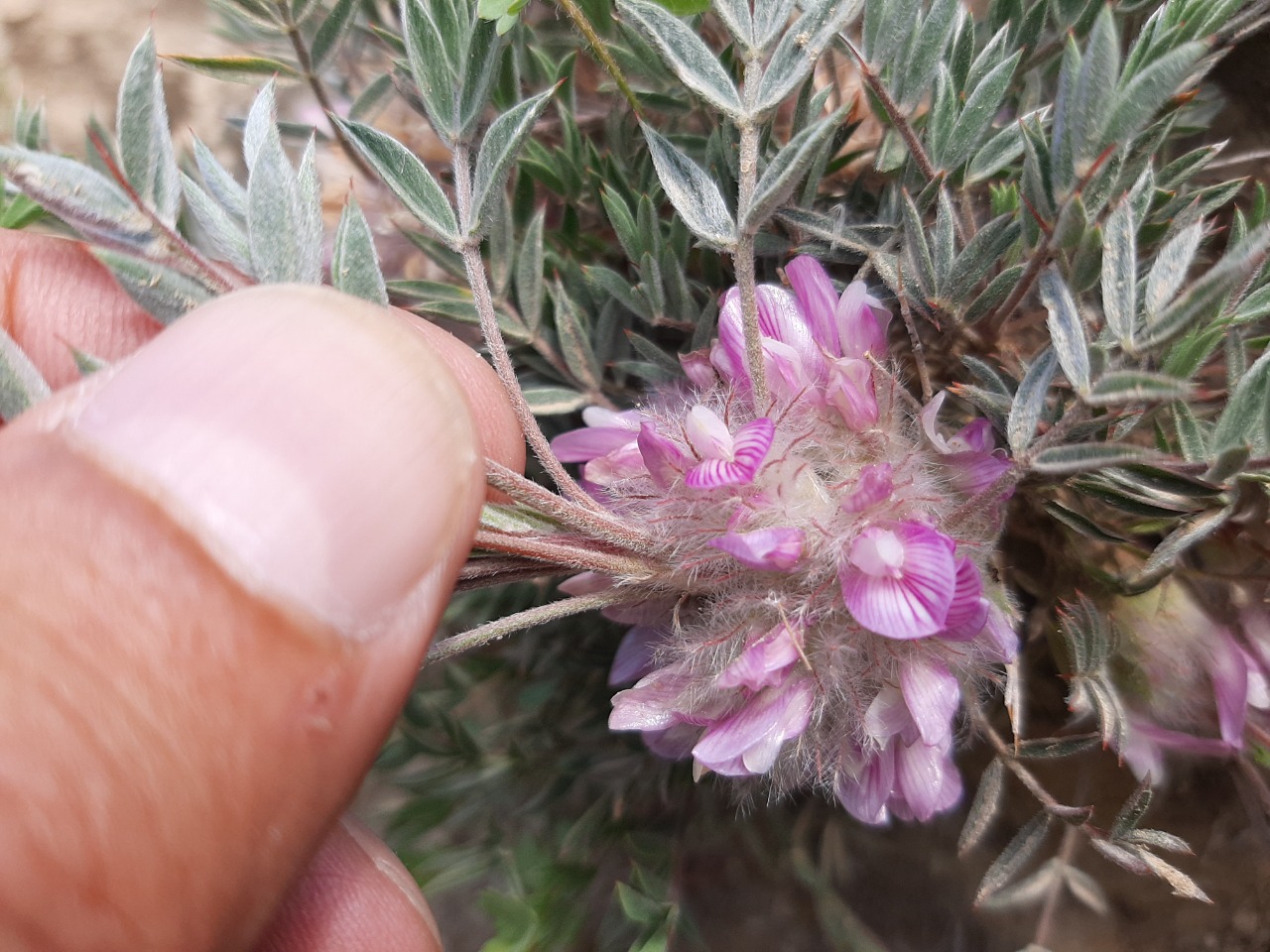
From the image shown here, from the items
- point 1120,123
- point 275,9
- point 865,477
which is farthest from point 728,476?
point 275,9

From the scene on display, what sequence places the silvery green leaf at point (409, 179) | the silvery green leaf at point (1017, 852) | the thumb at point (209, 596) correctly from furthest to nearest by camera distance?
the silvery green leaf at point (1017, 852) < the silvery green leaf at point (409, 179) < the thumb at point (209, 596)

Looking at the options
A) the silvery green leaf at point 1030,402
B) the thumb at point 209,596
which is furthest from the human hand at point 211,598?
the silvery green leaf at point 1030,402

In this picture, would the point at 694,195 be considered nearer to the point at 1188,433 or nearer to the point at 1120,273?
the point at 1120,273

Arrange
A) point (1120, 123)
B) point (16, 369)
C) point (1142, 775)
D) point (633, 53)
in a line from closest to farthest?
1. point (1120, 123)
2. point (16, 369)
3. point (1142, 775)
4. point (633, 53)

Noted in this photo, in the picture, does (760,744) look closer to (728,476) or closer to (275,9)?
(728,476)

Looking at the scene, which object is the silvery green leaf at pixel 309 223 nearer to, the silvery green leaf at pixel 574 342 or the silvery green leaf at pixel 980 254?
the silvery green leaf at pixel 574 342

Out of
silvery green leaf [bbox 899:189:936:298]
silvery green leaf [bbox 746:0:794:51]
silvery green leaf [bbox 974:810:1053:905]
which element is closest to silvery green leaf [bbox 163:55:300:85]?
silvery green leaf [bbox 746:0:794:51]
